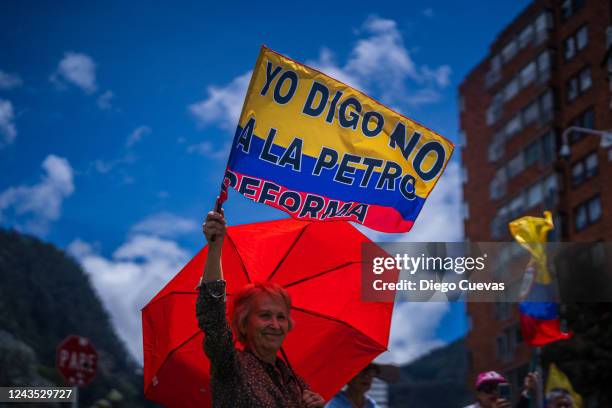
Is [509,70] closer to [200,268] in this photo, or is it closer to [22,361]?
[22,361]

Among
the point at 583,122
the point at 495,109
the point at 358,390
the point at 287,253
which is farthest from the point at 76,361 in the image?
the point at 495,109

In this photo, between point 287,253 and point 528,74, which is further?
point 528,74

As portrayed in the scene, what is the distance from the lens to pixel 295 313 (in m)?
5.98

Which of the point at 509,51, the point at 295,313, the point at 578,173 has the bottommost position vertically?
the point at 295,313

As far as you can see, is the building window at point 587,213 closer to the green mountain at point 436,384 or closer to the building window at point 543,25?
the building window at point 543,25

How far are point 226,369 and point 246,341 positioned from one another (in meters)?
0.38

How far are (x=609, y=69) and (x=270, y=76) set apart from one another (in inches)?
1532

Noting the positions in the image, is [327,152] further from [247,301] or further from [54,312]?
[54,312]

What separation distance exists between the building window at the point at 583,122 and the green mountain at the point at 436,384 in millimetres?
23492

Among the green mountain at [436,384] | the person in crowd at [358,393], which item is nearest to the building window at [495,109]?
the green mountain at [436,384]

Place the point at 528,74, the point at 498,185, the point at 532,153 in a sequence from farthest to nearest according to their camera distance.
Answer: the point at 498,185 → the point at 528,74 → the point at 532,153

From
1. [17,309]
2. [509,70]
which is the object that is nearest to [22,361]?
[17,309]

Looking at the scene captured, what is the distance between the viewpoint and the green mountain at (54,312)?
43312 millimetres

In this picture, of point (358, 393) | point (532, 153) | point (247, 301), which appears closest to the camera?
point (247, 301)
